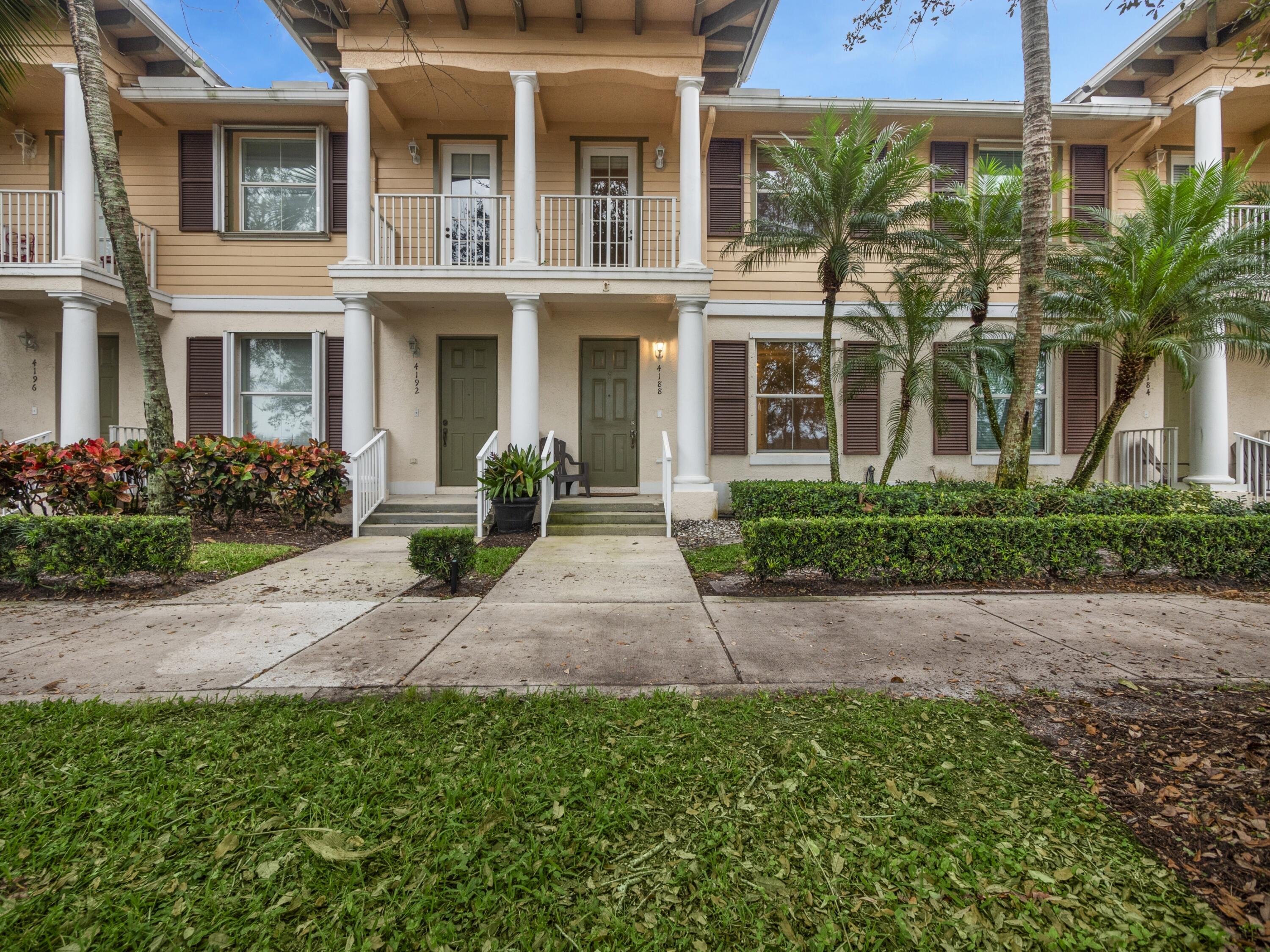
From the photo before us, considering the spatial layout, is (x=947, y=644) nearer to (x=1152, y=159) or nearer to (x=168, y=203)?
(x=1152, y=159)

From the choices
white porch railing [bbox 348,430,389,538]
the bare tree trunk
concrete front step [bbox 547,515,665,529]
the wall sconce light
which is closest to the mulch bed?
the bare tree trunk

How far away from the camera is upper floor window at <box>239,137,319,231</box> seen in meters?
9.09

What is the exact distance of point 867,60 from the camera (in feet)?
26.1

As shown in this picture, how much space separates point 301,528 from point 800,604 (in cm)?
651

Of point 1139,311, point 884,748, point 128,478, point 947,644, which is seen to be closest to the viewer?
point 884,748

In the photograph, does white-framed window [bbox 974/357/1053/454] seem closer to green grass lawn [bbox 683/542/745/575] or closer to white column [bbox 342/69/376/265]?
green grass lawn [bbox 683/542/745/575]

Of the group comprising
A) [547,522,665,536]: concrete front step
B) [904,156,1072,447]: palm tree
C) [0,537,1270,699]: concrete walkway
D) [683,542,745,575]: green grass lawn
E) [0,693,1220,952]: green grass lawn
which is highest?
[904,156,1072,447]: palm tree

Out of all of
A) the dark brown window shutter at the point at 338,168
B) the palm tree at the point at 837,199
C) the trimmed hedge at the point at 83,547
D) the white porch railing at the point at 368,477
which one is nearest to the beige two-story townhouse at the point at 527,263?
the dark brown window shutter at the point at 338,168

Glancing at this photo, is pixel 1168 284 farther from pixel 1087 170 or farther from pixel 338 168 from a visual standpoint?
pixel 338 168

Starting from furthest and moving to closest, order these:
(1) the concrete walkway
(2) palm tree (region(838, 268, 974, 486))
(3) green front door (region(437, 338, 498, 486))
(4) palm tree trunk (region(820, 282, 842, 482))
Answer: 1. (3) green front door (region(437, 338, 498, 486))
2. (2) palm tree (region(838, 268, 974, 486))
3. (4) palm tree trunk (region(820, 282, 842, 482))
4. (1) the concrete walkway

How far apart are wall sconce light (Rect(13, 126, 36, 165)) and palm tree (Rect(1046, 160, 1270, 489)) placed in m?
15.3

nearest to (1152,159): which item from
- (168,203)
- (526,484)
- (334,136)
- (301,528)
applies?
(526,484)

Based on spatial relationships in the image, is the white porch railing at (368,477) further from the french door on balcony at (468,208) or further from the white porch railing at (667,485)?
the white porch railing at (667,485)

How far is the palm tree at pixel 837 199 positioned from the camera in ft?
22.5
